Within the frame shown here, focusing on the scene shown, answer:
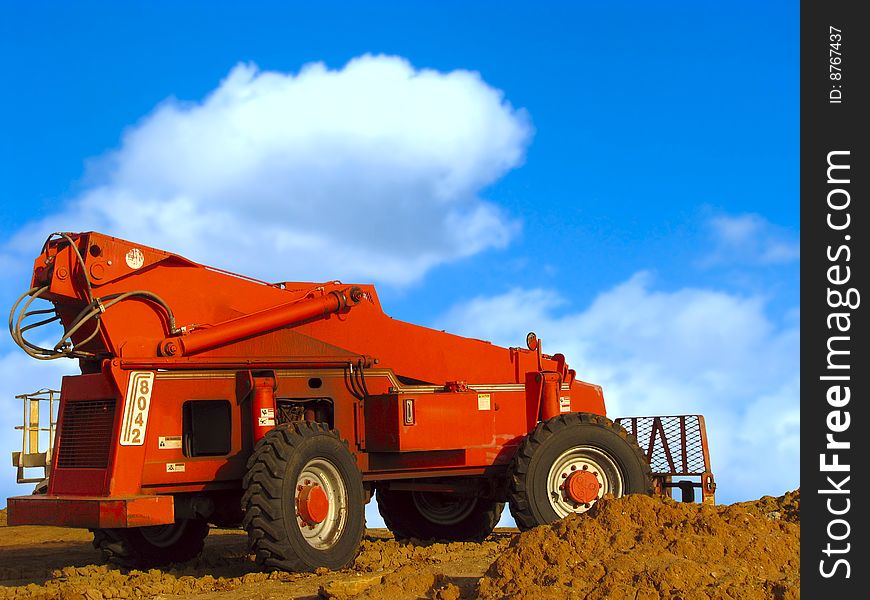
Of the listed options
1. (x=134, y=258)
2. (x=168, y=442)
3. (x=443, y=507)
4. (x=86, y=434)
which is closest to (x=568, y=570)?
(x=168, y=442)

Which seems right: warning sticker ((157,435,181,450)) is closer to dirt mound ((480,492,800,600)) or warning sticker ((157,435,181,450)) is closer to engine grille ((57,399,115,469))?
engine grille ((57,399,115,469))

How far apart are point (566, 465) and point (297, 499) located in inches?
143

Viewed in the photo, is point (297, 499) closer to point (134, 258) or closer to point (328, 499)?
point (328, 499)

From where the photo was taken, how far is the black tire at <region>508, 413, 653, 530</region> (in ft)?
40.3

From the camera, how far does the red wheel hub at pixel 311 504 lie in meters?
10.6

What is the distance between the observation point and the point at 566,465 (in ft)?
41.7

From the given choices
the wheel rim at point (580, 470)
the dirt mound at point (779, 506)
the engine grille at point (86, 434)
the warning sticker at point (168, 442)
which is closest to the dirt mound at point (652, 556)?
the wheel rim at point (580, 470)

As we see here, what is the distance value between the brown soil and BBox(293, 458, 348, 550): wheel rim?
0.43 m

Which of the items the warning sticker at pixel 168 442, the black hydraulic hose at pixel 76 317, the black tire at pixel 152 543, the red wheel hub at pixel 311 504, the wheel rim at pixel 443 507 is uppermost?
the black hydraulic hose at pixel 76 317

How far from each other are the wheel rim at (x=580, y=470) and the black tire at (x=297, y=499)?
2.63 meters

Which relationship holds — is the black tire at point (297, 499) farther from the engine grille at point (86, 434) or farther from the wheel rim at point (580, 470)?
the wheel rim at point (580, 470)

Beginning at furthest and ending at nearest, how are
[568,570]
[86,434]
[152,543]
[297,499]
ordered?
1. [152,543]
2. [86,434]
3. [297,499]
4. [568,570]

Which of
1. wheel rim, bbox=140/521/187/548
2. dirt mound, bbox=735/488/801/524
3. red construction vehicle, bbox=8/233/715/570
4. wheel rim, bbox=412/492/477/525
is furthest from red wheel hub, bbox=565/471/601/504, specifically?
wheel rim, bbox=140/521/187/548

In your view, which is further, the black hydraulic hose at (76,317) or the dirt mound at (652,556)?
the black hydraulic hose at (76,317)
